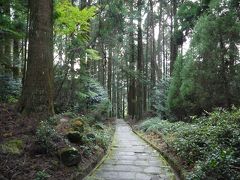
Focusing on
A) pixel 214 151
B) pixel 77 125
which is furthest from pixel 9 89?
pixel 214 151

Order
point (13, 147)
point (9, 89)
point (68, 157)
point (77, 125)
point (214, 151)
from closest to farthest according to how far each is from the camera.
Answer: point (13, 147) → point (214, 151) → point (68, 157) → point (77, 125) → point (9, 89)

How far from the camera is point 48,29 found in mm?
9219

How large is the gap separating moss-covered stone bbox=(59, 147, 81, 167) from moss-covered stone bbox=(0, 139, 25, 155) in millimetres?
828

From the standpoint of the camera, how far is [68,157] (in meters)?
6.74

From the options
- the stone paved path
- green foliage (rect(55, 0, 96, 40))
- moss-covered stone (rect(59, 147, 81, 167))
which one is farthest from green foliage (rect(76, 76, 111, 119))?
moss-covered stone (rect(59, 147, 81, 167))

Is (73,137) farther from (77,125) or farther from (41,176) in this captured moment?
(41,176)

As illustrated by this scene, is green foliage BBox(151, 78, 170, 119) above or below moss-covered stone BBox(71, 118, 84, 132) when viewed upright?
above

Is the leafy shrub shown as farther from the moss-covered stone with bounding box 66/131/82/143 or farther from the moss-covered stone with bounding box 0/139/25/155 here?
the moss-covered stone with bounding box 66/131/82/143

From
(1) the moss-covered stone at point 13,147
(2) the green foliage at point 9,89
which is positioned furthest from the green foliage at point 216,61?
(1) the moss-covered stone at point 13,147

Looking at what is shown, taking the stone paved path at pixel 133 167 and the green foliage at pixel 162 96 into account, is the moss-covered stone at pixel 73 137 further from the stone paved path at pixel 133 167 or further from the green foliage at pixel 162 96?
the green foliage at pixel 162 96

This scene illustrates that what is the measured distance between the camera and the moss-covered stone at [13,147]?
6.20 m

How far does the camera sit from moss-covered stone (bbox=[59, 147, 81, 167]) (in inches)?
264

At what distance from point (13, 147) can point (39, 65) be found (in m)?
3.03

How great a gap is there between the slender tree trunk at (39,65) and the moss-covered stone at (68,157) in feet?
7.41
